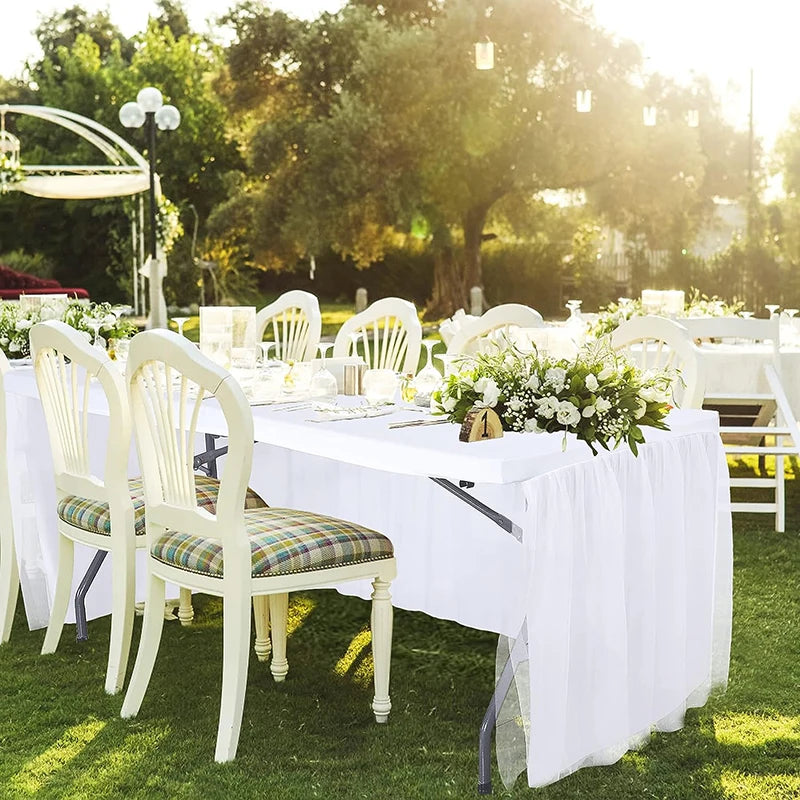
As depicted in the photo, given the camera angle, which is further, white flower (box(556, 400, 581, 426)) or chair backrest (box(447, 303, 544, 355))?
chair backrest (box(447, 303, 544, 355))

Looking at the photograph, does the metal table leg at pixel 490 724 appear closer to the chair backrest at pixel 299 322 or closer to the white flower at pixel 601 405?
the white flower at pixel 601 405

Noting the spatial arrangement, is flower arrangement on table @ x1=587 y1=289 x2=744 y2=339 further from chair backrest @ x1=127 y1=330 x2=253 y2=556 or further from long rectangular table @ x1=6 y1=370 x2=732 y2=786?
chair backrest @ x1=127 y1=330 x2=253 y2=556

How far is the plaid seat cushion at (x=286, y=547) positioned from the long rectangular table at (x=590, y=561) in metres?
0.21

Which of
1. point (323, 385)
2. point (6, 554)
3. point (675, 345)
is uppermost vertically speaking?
point (675, 345)

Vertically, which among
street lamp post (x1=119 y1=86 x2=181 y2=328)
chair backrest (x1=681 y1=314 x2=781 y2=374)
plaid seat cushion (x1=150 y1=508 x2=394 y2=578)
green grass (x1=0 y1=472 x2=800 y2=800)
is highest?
street lamp post (x1=119 y1=86 x2=181 y2=328)

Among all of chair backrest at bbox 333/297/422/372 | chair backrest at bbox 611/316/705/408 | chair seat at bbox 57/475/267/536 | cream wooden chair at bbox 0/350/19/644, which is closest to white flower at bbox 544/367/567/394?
chair backrest at bbox 611/316/705/408

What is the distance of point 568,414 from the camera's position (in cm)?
291

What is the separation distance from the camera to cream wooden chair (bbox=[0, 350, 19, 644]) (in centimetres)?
415

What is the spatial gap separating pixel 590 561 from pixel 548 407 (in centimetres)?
39

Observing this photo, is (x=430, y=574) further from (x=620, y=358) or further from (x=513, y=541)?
(x=620, y=358)

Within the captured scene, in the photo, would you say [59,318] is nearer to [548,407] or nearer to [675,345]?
[675,345]

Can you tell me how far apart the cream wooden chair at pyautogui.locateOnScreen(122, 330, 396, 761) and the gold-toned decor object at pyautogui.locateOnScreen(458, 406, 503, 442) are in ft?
1.55

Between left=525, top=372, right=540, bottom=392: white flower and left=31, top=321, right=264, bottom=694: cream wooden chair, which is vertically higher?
left=525, top=372, right=540, bottom=392: white flower

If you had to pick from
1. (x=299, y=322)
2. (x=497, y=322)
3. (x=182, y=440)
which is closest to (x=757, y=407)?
(x=497, y=322)
